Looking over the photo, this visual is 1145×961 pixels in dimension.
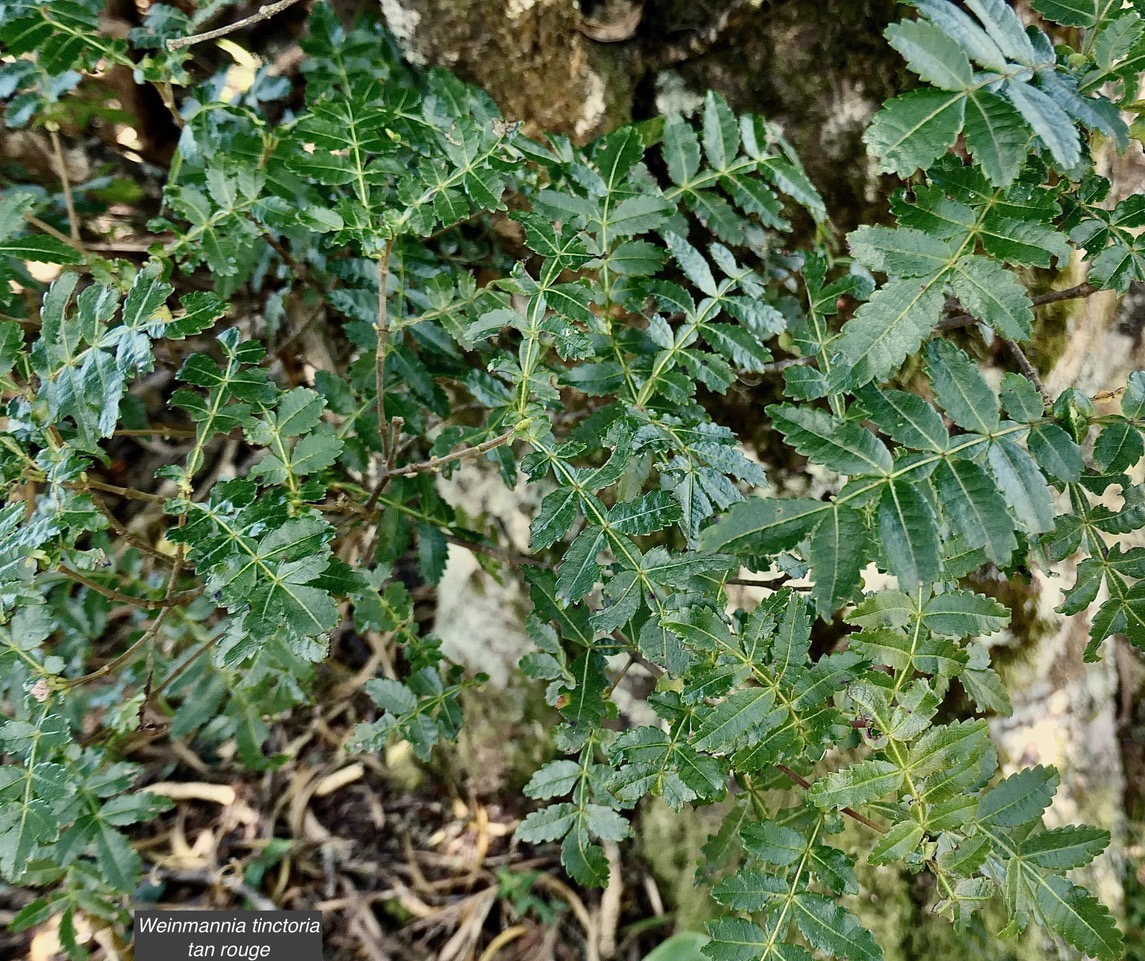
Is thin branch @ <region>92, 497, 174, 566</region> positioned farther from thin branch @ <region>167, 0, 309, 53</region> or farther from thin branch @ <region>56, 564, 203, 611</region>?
thin branch @ <region>167, 0, 309, 53</region>

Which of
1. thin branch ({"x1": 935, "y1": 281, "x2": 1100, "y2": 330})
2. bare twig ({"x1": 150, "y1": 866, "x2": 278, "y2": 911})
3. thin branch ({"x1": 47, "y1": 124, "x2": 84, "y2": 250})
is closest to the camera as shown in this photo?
thin branch ({"x1": 935, "y1": 281, "x2": 1100, "y2": 330})

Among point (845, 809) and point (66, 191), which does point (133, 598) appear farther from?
point (845, 809)

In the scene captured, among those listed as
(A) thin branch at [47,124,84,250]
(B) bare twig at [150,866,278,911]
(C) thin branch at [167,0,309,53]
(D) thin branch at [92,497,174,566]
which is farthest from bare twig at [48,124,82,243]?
(B) bare twig at [150,866,278,911]

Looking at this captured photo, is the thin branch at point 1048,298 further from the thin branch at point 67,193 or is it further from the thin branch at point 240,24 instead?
the thin branch at point 67,193

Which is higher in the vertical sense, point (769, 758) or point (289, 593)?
point (289, 593)

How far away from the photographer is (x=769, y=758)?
3.14ft

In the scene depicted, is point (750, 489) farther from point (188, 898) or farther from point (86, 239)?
point (188, 898)

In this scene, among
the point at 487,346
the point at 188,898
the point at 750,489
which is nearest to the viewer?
the point at 487,346

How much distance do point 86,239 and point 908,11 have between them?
5.88 ft

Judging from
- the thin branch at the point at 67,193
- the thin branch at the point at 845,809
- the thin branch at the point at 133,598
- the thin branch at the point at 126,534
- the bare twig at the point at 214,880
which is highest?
the thin branch at the point at 67,193

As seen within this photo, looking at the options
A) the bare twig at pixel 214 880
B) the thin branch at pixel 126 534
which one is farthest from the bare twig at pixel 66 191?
the bare twig at pixel 214 880

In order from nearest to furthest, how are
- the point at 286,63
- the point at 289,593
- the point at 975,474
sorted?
the point at 975,474
the point at 289,593
the point at 286,63

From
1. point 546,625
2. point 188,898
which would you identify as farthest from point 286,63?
point 188,898

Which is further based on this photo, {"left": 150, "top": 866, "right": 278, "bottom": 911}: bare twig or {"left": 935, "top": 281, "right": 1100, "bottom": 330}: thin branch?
{"left": 150, "top": 866, "right": 278, "bottom": 911}: bare twig
